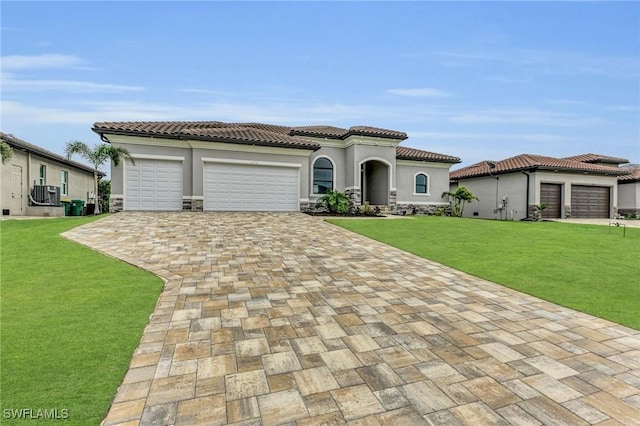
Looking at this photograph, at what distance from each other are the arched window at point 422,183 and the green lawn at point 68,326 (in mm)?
18978

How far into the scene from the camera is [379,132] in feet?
63.2

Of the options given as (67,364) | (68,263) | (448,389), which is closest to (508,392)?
(448,389)

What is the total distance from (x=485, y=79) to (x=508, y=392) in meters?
18.6

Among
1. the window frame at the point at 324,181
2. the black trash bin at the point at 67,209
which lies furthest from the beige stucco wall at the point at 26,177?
the window frame at the point at 324,181

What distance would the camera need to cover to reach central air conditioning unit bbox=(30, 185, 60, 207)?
16.8m

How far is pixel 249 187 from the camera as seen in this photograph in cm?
1620

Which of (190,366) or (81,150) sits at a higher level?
(81,150)

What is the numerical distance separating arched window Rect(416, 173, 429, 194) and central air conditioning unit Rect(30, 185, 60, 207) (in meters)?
23.0

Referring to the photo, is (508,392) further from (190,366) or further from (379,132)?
(379,132)

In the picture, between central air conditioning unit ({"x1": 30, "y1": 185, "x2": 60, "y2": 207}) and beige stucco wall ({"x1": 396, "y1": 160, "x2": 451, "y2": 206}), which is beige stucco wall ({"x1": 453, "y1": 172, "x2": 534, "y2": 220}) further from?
central air conditioning unit ({"x1": 30, "y1": 185, "x2": 60, "y2": 207})

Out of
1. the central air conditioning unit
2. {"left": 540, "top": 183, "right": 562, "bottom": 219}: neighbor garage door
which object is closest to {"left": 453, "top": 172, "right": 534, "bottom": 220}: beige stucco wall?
{"left": 540, "top": 183, "right": 562, "bottom": 219}: neighbor garage door

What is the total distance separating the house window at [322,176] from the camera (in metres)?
19.3

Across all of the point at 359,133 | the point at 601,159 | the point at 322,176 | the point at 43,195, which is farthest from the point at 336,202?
the point at 601,159

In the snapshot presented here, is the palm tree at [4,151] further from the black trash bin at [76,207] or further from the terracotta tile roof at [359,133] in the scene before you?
the terracotta tile roof at [359,133]
